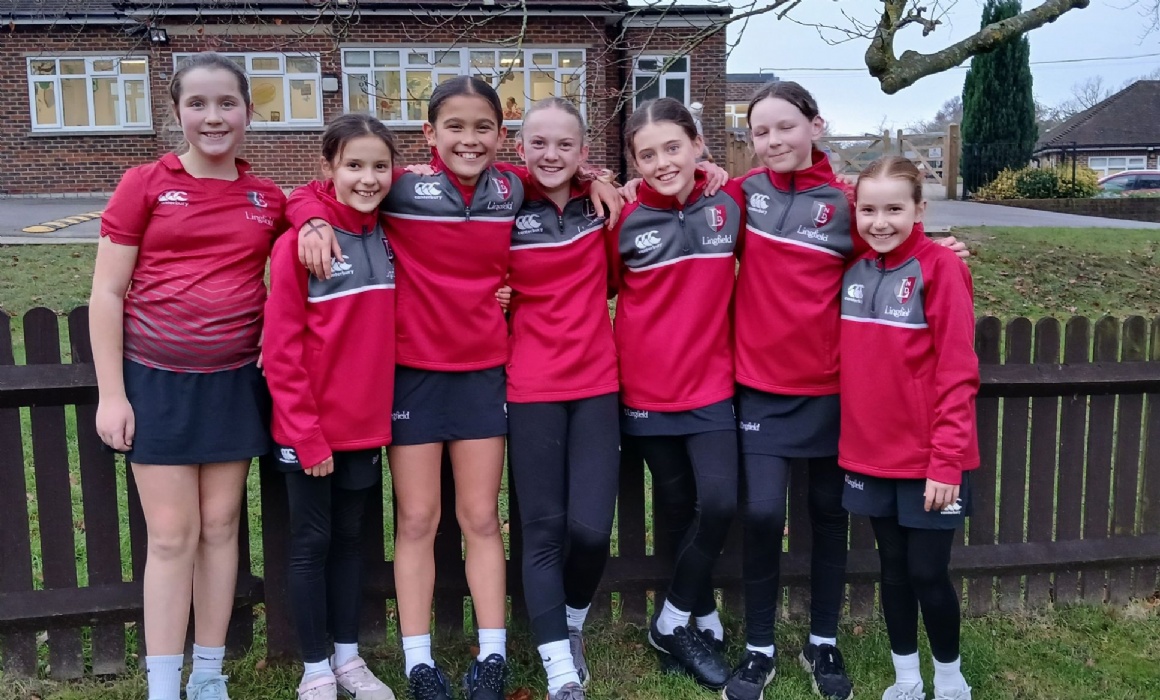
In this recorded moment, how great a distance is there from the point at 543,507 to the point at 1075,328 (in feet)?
8.15

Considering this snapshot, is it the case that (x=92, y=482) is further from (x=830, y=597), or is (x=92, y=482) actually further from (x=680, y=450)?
(x=830, y=597)

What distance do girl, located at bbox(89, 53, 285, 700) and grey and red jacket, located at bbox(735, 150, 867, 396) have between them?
172 centimetres

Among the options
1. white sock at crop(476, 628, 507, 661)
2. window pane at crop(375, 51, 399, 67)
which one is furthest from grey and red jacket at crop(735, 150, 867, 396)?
window pane at crop(375, 51, 399, 67)

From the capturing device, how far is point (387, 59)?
2212cm

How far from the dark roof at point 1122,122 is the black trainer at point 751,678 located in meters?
50.5

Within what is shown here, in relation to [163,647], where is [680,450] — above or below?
above

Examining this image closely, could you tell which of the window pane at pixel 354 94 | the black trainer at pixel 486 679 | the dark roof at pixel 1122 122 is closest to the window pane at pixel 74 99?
the window pane at pixel 354 94

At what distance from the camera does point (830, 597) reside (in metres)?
3.66

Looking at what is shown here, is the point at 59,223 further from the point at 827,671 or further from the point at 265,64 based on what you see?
the point at 827,671

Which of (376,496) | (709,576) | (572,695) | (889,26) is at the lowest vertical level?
(572,695)

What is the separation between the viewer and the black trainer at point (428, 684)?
3352mm

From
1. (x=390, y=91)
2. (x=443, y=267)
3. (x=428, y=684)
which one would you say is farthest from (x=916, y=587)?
(x=390, y=91)

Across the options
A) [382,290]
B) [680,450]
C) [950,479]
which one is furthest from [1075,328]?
[382,290]

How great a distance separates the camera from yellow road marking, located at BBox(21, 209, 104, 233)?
13.5m
